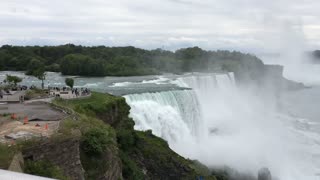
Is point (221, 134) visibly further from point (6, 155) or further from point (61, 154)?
point (6, 155)

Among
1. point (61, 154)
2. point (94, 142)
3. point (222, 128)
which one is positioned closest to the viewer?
point (61, 154)

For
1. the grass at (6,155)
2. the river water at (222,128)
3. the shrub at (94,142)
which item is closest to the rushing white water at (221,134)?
the river water at (222,128)

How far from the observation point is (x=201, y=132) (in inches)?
1380

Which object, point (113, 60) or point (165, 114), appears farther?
point (113, 60)

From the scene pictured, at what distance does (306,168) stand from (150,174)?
554 inches

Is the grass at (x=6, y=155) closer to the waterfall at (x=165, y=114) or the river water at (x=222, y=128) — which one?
the waterfall at (x=165, y=114)

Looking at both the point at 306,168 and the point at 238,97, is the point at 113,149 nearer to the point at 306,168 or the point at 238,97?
the point at 306,168

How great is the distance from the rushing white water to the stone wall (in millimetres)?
16340

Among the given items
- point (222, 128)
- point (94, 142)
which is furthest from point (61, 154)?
point (222, 128)

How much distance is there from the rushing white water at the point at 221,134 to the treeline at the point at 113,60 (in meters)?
24.0

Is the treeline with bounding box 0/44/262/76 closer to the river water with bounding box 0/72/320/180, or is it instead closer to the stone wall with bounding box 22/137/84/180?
the river water with bounding box 0/72/320/180

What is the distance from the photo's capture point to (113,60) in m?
79.6

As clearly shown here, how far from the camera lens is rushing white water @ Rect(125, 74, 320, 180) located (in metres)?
29.2

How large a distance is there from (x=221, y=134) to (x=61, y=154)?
29.0 meters
